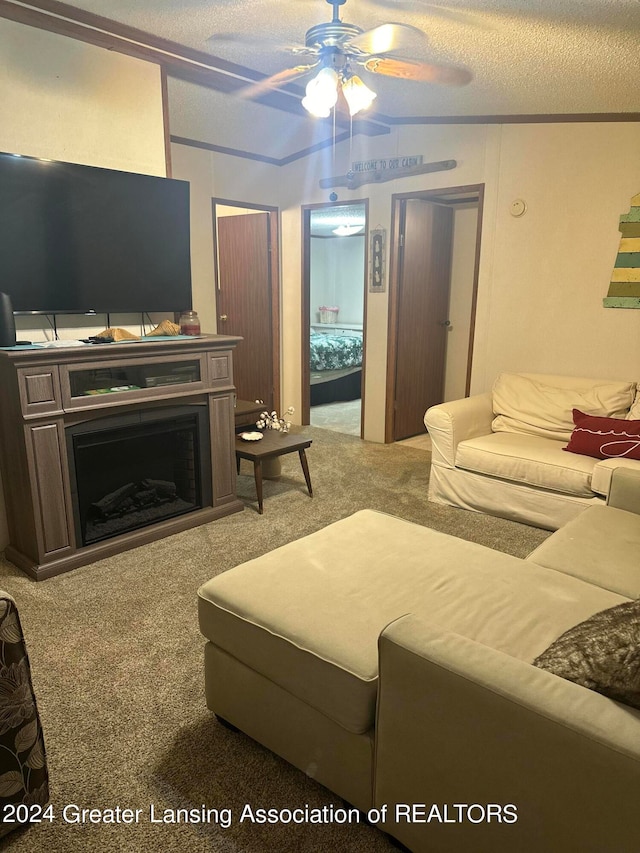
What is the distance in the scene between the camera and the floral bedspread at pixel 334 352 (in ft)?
21.7

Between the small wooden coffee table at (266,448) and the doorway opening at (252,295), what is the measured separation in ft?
6.03

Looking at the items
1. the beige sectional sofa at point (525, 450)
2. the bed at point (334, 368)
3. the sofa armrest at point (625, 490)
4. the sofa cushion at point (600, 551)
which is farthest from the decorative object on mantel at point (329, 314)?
Result: the sofa cushion at point (600, 551)

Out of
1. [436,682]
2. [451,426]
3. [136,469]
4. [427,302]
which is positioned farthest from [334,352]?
[436,682]

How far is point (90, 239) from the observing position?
301 centimetres

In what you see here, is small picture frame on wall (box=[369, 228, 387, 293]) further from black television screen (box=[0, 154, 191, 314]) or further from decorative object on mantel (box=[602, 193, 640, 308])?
black television screen (box=[0, 154, 191, 314])

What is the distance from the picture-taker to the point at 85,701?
1958 mm

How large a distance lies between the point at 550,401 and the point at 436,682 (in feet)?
9.65

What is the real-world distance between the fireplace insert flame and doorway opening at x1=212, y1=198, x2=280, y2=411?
7.47 feet

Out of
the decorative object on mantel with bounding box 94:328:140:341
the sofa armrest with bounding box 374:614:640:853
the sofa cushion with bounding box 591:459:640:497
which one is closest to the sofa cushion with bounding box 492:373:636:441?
the sofa cushion with bounding box 591:459:640:497

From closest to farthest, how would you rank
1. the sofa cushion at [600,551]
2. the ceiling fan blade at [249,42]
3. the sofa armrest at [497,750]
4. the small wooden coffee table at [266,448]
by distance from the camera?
1. the sofa armrest at [497,750]
2. the sofa cushion at [600,551]
3. the ceiling fan blade at [249,42]
4. the small wooden coffee table at [266,448]

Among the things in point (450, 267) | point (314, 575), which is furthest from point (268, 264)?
point (314, 575)

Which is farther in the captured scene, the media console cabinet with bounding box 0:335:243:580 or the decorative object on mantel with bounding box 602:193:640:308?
the decorative object on mantel with bounding box 602:193:640:308

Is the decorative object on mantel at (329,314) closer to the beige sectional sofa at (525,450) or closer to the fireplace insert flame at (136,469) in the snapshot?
the beige sectional sofa at (525,450)

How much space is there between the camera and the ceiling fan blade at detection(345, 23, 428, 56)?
251cm
